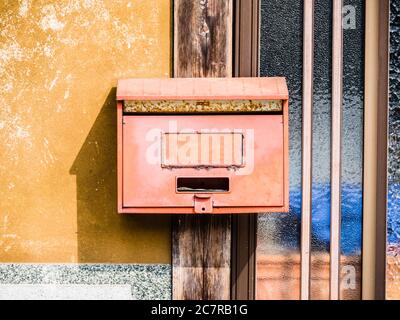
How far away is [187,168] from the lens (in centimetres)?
254

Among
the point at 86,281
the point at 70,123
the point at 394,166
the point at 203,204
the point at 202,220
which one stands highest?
the point at 70,123

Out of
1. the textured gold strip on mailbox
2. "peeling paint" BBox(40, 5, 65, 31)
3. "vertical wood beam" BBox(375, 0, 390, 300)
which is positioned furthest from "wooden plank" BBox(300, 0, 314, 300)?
"peeling paint" BBox(40, 5, 65, 31)

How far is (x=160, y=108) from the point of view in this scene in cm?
254

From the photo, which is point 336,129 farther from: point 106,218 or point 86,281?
point 86,281

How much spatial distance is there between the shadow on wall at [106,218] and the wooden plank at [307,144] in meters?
0.76

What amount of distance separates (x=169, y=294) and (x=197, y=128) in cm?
97

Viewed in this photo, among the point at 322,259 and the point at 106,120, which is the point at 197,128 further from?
the point at 322,259

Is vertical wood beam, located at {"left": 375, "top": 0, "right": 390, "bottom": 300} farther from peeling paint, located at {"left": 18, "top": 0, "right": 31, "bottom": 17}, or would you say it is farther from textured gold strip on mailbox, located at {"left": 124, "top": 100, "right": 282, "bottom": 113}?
peeling paint, located at {"left": 18, "top": 0, "right": 31, "bottom": 17}

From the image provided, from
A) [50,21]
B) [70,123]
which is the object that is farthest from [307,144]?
[50,21]

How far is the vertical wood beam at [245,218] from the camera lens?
2.88 m

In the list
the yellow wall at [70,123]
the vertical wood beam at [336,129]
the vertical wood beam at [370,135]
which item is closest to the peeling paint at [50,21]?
the yellow wall at [70,123]

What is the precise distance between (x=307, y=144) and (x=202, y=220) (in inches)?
28.4
